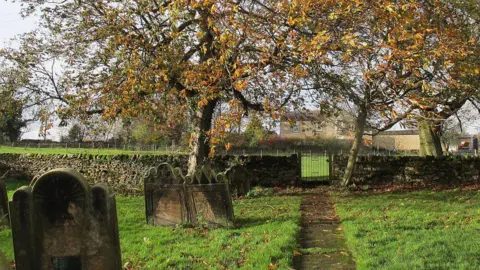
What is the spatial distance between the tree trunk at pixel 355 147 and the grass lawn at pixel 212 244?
6.64m

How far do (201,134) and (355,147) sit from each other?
257 inches

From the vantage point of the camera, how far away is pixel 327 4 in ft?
30.4

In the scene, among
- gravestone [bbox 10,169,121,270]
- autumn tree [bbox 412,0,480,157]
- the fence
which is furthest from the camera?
the fence

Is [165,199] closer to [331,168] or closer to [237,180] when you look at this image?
[237,180]

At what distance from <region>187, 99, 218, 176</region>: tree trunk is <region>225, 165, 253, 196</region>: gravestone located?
1.03 meters

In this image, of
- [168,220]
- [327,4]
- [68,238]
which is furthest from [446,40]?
[68,238]

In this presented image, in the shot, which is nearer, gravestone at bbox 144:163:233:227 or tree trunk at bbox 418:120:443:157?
gravestone at bbox 144:163:233:227

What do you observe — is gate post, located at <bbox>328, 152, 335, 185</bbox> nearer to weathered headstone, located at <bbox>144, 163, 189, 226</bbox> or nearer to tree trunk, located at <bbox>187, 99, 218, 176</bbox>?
tree trunk, located at <bbox>187, 99, 218, 176</bbox>

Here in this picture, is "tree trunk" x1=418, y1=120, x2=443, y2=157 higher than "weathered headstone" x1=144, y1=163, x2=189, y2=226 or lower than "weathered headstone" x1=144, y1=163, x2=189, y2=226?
higher

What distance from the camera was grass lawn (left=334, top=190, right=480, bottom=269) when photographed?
18.3 ft

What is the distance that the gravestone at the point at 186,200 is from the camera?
838 centimetres

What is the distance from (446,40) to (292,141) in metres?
33.5

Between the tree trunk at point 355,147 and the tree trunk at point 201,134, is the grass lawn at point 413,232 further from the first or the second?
the tree trunk at point 201,134

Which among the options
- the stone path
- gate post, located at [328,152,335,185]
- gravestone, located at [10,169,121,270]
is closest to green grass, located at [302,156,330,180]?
gate post, located at [328,152,335,185]
